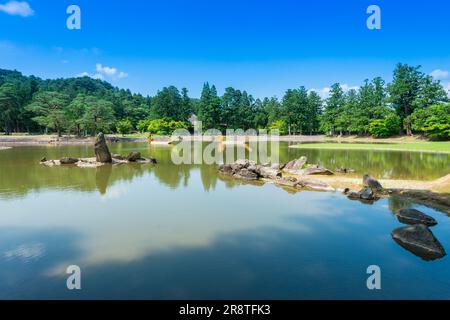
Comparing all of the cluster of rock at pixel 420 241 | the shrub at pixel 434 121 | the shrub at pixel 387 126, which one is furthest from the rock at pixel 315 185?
the shrub at pixel 387 126

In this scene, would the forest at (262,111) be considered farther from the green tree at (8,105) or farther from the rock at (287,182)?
the rock at (287,182)

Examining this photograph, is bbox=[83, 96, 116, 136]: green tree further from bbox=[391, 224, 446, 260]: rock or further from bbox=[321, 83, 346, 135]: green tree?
bbox=[391, 224, 446, 260]: rock

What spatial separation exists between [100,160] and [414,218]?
22.2 metres

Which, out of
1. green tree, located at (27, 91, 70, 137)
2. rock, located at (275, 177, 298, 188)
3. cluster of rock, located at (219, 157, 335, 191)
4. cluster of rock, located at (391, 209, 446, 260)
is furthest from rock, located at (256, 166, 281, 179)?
green tree, located at (27, 91, 70, 137)

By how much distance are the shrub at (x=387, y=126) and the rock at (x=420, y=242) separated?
55.2m

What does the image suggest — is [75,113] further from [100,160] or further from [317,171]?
[317,171]

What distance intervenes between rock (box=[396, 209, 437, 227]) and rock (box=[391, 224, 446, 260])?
176cm

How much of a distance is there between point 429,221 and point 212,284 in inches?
296

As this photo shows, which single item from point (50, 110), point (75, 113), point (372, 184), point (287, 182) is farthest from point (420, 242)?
point (50, 110)

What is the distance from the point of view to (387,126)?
57.2 m

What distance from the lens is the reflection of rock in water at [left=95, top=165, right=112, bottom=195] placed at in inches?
592

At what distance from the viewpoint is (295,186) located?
15469mm

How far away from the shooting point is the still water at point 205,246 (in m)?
5.75
